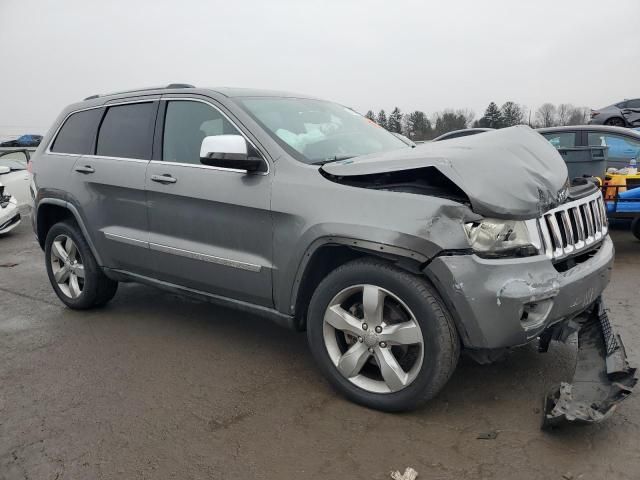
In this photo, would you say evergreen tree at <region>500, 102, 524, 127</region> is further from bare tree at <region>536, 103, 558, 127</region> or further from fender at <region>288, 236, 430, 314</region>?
fender at <region>288, 236, 430, 314</region>

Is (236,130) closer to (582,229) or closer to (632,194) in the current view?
(582,229)

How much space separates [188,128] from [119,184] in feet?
2.45

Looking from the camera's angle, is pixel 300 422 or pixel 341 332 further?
pixel 341 332

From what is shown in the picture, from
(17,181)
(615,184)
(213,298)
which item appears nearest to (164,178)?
(213,298)

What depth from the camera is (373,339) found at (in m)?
2.78

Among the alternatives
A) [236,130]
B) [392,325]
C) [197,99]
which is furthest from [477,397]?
[197,99]

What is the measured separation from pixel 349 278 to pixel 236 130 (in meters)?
1.29

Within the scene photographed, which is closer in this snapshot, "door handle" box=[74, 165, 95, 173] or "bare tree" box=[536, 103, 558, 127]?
"door handle" box=[74, 165, 95, 173]

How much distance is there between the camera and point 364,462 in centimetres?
244

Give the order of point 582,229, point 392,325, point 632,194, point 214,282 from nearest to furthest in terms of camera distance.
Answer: point 392,325 < point 582,229 < point 214,282 < point 632,194

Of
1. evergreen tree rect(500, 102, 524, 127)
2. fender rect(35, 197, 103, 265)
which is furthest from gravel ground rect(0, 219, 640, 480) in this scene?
evergreen tree rect(500, 102, 524, 127)

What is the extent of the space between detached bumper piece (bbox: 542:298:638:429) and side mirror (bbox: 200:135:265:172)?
208cm

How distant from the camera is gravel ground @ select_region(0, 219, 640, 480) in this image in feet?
7.95

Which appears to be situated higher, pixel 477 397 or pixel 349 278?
pixel 349 278
